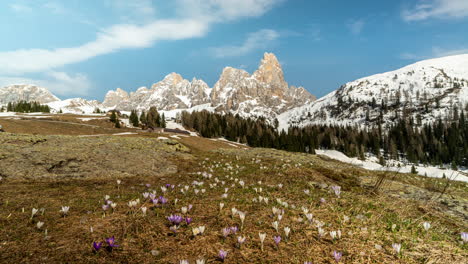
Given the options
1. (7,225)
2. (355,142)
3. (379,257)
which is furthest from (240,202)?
(355,142)

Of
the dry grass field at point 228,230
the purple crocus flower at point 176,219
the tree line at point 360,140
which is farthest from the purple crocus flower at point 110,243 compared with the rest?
the tree line at point 360,140

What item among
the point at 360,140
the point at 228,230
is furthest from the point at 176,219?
the point at 360,140

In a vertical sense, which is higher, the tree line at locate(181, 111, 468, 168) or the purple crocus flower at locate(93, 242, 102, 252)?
the purple crocus flower at locate(93, 242, 102, 252)

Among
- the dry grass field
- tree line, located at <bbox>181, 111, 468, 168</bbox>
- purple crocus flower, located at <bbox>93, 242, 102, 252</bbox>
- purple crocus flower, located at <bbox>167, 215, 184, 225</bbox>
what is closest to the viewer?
purple crocus flower, located at <bbox>93, 242, 102, 252</bbox>

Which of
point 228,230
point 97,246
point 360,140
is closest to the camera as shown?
point 97,246

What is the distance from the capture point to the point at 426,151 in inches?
5773

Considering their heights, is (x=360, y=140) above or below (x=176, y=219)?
below

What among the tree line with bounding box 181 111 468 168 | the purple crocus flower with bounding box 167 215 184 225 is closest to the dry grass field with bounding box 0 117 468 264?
the purple crocus flower with bounding box 167 215 184 225

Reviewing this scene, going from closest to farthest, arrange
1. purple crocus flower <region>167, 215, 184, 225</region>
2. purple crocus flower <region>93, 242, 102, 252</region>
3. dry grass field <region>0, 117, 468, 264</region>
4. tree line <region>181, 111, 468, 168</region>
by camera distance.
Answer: purple crocus flower <region>93, 242, 102, 252</region>
dry grass field <region>0, 117, 468, 264</region>
purple crocus flower <region>167, 215, 184, 225</region>
tree line <region>181, 111, 468, 168</region>

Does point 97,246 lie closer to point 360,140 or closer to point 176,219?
point 176,219

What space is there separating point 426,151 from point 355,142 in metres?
46.2

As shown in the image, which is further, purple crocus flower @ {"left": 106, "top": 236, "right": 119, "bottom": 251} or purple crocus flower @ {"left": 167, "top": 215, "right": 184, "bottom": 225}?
purple crocus flower @ {"left": 167, "top": 215, "right": 184, "bottom": 225}

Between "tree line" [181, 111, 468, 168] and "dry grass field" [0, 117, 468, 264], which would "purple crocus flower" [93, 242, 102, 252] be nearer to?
"dry grass field" [0, 117, 468, 264]

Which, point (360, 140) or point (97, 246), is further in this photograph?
point (360, 140)
